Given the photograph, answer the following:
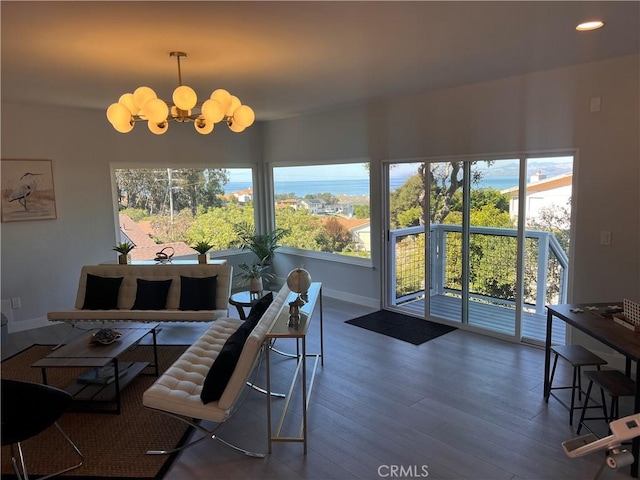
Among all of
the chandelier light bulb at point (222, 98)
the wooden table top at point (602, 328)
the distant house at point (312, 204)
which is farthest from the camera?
the distant house at point (312, 204)

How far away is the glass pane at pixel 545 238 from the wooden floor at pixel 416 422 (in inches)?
16.5

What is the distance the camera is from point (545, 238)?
4.43m

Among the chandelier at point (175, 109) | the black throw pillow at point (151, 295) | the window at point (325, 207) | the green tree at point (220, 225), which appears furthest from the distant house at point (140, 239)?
the chandelier at point (175, 109)

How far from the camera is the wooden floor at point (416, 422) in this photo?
2719 mm

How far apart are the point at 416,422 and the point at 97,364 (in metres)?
2.33

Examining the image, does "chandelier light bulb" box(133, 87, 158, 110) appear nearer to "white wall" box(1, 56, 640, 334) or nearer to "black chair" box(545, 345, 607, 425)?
"white wall" box(1, 56, 640, 334)

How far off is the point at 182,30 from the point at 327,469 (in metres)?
2.81

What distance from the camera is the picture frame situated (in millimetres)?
5234

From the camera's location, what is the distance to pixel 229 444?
298 centimetres

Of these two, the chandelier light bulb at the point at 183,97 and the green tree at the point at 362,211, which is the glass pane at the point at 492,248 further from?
the chandelier light bulb at the point at 183,97

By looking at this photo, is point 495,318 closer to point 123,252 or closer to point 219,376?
point 219,376

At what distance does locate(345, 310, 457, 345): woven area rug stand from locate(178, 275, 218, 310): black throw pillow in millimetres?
1658

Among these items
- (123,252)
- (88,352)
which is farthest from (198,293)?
(88,352)

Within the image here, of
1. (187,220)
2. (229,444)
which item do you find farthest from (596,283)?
(187,220)
